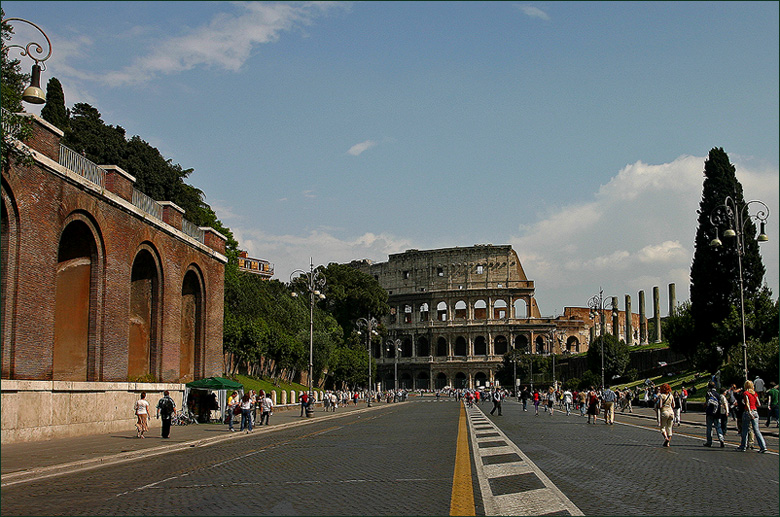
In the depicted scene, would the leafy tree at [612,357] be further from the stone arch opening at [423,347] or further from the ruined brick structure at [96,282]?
the stone arch opening at [423,347]

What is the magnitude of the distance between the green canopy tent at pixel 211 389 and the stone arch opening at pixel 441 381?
10009 centimetres

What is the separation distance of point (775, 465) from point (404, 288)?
404 ft

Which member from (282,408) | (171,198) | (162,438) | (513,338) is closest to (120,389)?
(162,438)

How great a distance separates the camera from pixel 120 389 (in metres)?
28.7

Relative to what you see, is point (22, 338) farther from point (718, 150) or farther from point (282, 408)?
point (718, 150)

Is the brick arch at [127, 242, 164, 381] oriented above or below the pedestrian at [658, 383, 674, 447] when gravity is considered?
above

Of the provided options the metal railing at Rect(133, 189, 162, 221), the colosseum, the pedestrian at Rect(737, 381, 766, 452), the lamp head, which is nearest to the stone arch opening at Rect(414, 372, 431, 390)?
the colosseum

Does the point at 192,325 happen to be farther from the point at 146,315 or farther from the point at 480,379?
the point at 480,379

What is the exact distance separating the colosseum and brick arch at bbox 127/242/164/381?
9703cm

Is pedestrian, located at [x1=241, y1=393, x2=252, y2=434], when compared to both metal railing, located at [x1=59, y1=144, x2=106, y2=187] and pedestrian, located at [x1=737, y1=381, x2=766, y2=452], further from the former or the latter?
pedestrian, located at [x1=737, y1=381, x2=766, y2=452]

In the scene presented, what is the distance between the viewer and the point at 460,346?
136750 mm

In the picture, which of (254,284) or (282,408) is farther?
(254,284)

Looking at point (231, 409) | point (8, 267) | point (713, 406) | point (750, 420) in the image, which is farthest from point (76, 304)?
point (750, 420)

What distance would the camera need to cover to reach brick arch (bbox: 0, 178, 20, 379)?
22.3 meters
